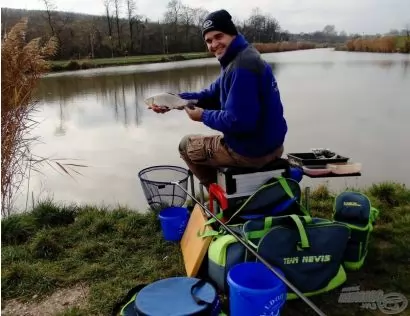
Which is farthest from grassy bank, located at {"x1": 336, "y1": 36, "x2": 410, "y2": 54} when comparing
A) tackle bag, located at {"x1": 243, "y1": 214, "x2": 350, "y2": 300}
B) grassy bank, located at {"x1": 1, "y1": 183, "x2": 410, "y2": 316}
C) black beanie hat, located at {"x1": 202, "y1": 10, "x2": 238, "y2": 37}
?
tackle bag, located at {"x1": 243, "y1": 214, "x2": 350, "y2": 300}

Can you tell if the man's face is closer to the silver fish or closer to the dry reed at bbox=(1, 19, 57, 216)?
the silver fish

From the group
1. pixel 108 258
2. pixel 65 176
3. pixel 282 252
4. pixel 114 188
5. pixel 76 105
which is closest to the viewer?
pixel 282 252

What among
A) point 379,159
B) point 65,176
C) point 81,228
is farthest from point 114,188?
point 379,159

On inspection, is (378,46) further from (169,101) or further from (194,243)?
(194,243)

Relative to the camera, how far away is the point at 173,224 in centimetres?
246

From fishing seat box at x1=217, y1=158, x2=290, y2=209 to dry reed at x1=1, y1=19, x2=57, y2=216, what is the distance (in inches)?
62.3

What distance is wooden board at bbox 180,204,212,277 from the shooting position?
2002 mm

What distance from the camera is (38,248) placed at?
2.43 metres

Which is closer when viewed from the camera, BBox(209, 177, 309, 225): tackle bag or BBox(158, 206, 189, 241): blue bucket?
BBox(209, 177, 309, 225): tackle bag

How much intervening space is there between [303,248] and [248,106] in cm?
71

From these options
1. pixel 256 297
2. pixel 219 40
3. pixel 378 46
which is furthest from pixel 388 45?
pixel 256 297

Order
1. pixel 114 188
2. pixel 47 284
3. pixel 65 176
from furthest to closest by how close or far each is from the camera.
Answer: pixel 65 176, pixel 114 188, pixel 47 284

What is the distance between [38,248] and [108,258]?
0.44 metres

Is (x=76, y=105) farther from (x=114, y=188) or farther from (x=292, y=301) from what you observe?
(x=292, y=301)
